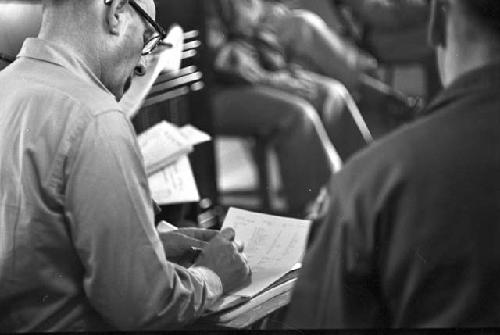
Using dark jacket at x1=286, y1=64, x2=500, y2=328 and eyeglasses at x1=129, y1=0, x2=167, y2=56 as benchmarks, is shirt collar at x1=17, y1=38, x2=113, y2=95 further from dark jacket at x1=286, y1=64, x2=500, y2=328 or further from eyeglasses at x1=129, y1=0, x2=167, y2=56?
dark jacket at x1=286, y1=64, x2=500, y2=328

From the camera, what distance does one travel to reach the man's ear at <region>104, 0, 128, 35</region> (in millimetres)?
1436

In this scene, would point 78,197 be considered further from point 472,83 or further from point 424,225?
point 472,83

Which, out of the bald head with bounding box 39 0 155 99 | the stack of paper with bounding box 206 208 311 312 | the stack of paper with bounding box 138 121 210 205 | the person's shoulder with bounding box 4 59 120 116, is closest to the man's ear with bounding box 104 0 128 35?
the bald head with bounding box 39 0 155 99

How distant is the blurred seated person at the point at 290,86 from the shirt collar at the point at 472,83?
19 cm

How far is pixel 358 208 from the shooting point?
1.27 m

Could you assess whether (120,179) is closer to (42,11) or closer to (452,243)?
(42,11)

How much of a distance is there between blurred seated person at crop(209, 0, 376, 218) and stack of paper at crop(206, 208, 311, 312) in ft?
0.23

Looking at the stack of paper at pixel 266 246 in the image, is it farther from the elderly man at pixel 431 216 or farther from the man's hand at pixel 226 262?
the elderly man at pixel 431 216

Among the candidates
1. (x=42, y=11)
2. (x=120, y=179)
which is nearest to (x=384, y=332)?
(x=120, y=179)

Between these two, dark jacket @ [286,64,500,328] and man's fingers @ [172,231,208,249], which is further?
man's fingers @ [172,231,208,249]

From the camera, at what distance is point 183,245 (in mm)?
1633

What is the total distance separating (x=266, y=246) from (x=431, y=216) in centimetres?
46

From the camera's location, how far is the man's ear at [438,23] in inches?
55.1

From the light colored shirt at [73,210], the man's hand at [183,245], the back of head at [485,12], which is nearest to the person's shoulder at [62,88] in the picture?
the light colored shirt at [73,210]
